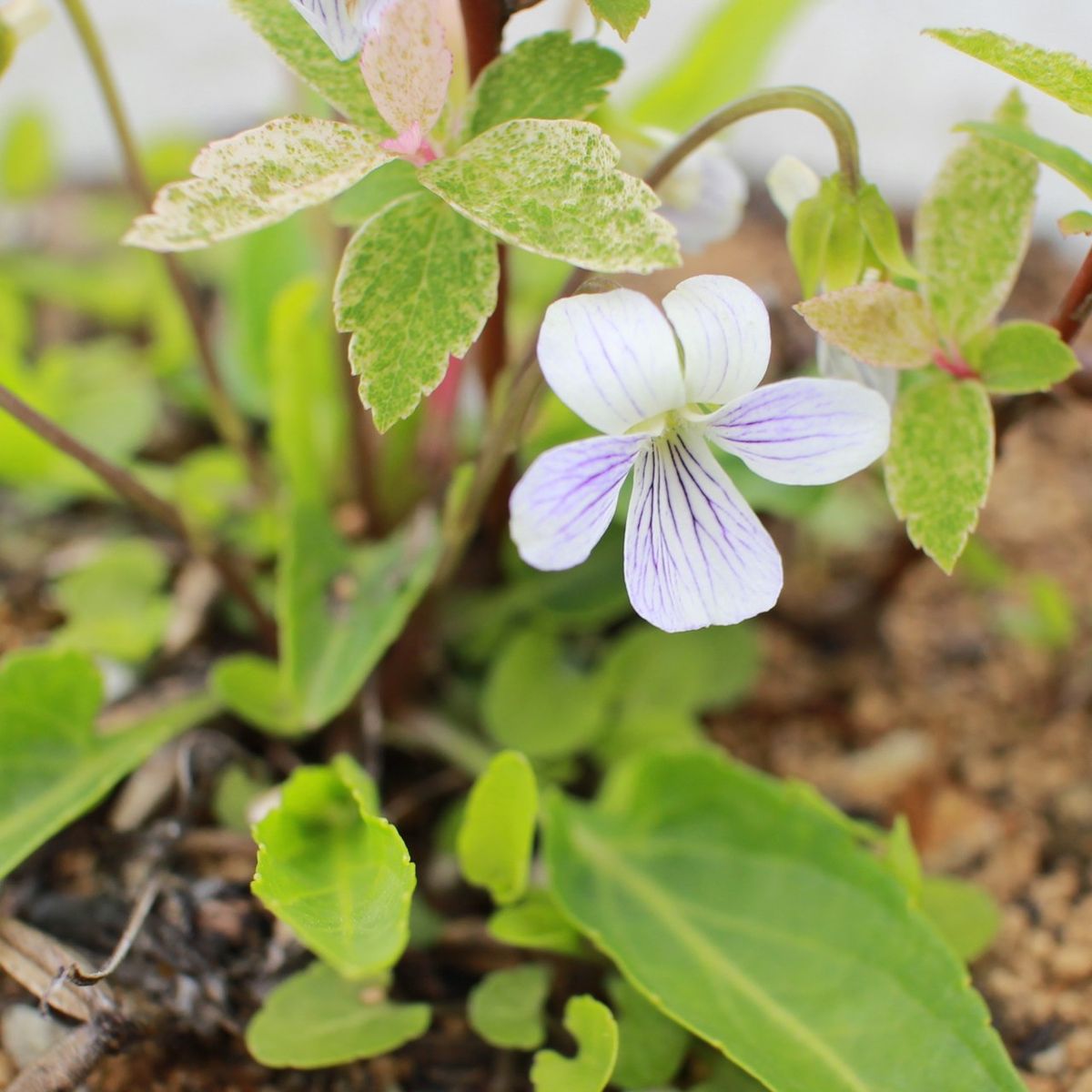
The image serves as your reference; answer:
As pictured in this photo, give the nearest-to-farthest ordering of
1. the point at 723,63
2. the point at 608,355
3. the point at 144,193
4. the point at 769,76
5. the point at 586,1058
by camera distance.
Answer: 1. the point at 608,355
2. the point at 586,1058
3. the point at 144,193
4. the point at 723,63
5. the point at 769,76

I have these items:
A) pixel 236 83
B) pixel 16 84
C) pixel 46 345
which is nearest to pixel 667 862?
pixel 46 345

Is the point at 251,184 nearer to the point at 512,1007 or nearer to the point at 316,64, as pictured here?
the point at 316,64

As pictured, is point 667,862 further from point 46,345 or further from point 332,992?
point 46,345

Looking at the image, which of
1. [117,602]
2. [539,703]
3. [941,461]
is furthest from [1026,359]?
[117,602]

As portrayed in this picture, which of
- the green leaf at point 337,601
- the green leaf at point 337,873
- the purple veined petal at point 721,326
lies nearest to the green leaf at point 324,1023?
the green leaf at point 337,873

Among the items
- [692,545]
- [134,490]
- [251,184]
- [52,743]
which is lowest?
[52,743]

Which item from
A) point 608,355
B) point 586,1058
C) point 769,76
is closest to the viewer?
point 608,355
